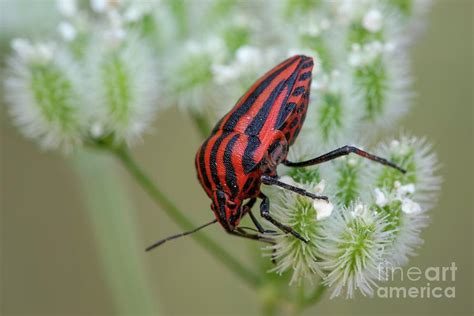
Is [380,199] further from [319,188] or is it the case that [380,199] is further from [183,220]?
[183,220]

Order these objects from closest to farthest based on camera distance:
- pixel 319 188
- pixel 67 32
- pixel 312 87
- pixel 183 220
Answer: pixel 319 188
pixel 312 87
pixel 183 220
pixel 67 32

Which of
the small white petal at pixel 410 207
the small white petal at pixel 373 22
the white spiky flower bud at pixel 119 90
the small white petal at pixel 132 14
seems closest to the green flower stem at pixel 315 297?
the small white petal at pixel 410 207

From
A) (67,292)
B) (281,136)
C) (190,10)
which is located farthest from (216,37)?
(67,292)

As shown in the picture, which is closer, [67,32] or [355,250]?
[355,250]

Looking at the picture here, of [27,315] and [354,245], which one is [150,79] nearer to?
[354,245]

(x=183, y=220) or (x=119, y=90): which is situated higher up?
(x=119, y=90)

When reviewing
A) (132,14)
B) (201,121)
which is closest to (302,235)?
(201,121)
